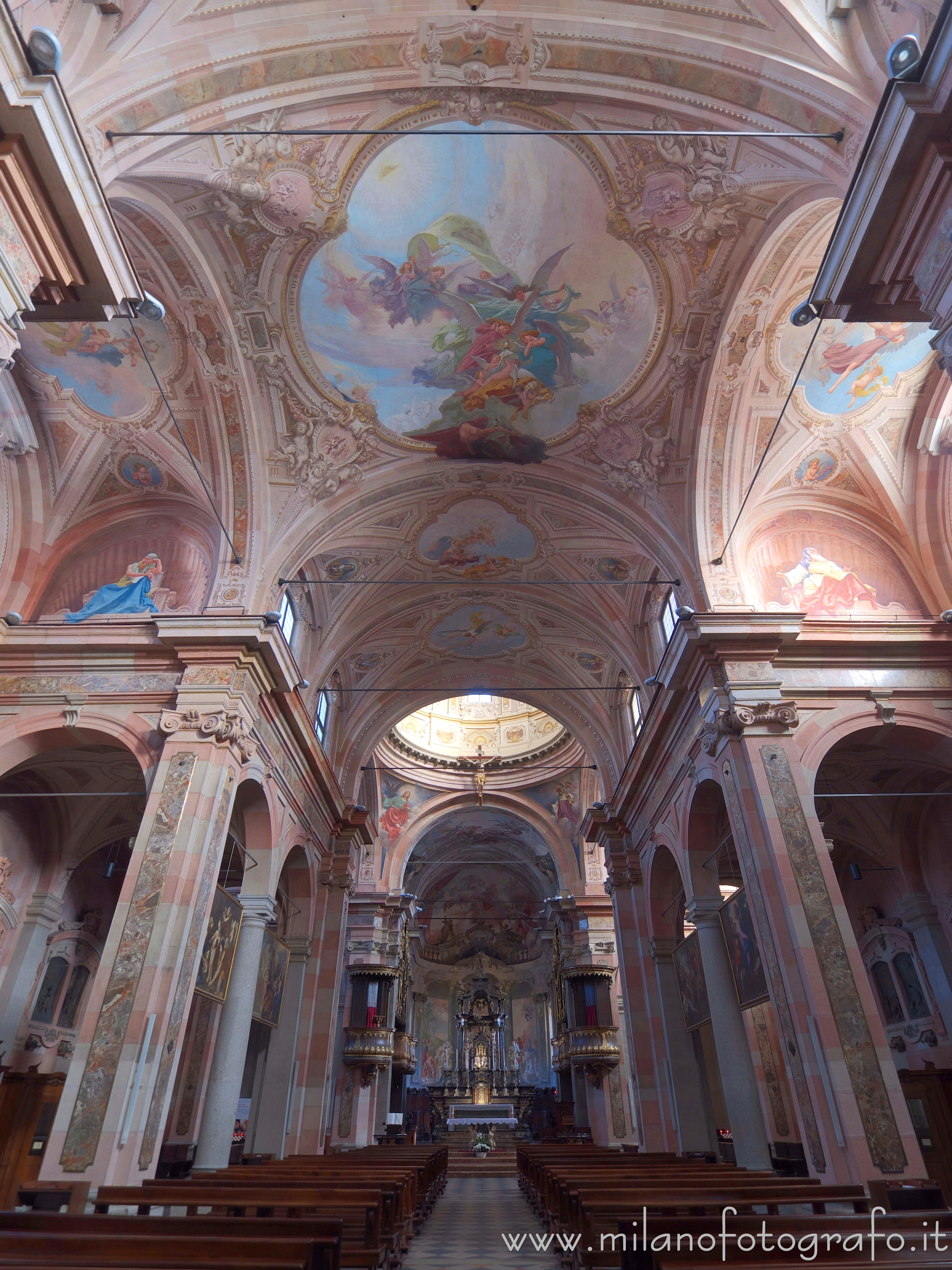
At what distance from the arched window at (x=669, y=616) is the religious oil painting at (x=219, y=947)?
9.81 m

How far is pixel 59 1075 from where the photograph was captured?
14.4m

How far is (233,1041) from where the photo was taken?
41.2ft

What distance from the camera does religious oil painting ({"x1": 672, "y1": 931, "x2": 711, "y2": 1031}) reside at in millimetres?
13547

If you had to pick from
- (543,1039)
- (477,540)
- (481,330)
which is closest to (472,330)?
(481,330)

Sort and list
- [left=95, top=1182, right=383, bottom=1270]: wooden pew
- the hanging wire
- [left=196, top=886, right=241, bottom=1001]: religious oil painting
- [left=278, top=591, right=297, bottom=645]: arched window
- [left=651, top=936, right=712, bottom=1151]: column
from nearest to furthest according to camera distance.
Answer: [left=95, top=1182, right=383, bottom=1270]: wooden pew
[left=196, top=886, right=241, bottom=1001]: religious oil painting
the hanging wire
[left=651, top=936, right=712, bottom=1151]: column
[left=278, top=591, right=297, bottom=645]: arched window

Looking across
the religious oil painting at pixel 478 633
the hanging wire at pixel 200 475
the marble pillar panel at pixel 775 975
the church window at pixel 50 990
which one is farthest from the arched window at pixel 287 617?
the marble pillar panel at pixel 775 975

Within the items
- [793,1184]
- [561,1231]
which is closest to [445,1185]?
[561,1231]

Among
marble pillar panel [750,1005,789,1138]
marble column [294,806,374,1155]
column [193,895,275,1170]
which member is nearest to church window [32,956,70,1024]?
column [193,895,275,1170]

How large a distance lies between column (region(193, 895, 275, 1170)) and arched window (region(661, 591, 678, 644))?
9575 mm

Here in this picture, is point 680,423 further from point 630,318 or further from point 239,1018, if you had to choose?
point 239,1018

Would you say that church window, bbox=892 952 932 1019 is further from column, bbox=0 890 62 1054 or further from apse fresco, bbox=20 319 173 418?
apse fresco, bbox=20 319 173 418

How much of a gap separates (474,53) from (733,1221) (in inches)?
484

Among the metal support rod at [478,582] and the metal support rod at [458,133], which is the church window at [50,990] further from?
the metal support rod at [458,133]

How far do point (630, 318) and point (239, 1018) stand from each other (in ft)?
43.6
